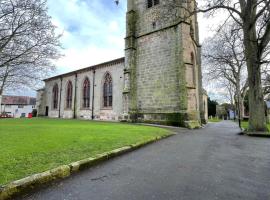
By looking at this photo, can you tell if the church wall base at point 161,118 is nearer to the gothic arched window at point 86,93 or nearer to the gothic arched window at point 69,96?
the gothic arched window at point 86,93

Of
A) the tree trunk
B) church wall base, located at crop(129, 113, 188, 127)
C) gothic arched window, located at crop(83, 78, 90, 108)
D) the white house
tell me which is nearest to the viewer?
the tree trunk

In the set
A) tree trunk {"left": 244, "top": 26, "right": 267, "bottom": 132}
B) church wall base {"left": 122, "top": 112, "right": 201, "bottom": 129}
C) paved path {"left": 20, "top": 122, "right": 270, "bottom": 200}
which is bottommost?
paved path {"left": 20, "top": 122, "right": 270, "bottom": 200}

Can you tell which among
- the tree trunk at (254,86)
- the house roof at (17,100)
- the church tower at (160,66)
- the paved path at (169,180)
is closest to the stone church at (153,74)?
the church tower at (160,66)

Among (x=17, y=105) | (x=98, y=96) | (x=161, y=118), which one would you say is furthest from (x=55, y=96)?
(x=17, y=105)

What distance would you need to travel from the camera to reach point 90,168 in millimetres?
4492

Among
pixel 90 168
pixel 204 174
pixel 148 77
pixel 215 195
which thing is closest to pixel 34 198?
pixel 90 168

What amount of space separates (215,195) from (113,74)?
2044 centimetres

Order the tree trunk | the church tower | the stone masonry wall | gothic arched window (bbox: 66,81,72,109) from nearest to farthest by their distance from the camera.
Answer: the tree trunk
the church tower
the stone masonry wall
gothic arched window (bbox: 66,81,72,109)

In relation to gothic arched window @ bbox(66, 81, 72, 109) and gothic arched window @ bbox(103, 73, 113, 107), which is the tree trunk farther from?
gothic arched window @ bbox(66, 81, 72, 109)

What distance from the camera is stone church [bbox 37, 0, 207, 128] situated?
15570 mm

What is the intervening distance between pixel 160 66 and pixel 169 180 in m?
14.6

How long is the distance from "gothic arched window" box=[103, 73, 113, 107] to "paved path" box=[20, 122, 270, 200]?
17.7 metres

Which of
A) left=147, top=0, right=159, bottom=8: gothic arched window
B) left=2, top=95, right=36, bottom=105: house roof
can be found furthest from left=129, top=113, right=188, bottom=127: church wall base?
left=2, top=95, right=36, bottom=105: house roof

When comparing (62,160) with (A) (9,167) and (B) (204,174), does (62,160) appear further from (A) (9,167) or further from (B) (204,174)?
(B) (204,174)
